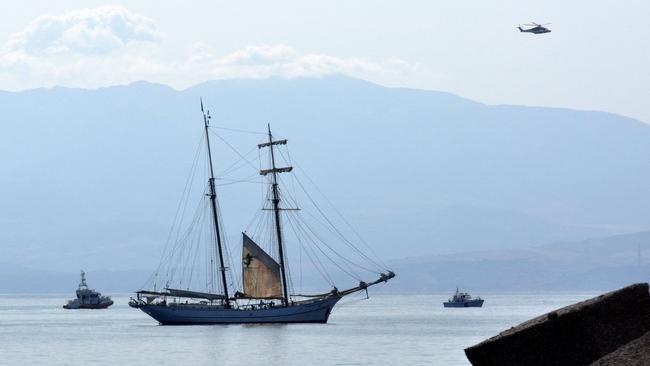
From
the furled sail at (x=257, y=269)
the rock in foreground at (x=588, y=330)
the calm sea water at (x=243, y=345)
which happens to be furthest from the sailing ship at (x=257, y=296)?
the rock in foreground at (x=588, y=330)

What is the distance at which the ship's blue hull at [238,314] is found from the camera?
134875 millimetres

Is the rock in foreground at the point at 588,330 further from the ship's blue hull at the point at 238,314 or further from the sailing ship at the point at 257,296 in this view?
the ship's blue hull at the point at 238,314

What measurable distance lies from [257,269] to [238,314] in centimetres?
774

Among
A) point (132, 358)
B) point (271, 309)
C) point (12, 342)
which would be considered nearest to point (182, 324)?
point (271, 309)

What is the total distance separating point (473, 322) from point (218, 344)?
216 ft

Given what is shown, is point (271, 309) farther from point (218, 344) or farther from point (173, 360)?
point (173, 360)

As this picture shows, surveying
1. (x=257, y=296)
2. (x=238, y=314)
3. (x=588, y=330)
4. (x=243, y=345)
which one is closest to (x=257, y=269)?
(x=257, y=296)

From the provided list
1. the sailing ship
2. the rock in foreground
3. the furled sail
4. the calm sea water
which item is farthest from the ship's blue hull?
the rock in foreground

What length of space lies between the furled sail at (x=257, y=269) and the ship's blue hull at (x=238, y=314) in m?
4.39

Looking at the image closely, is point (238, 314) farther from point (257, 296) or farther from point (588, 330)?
point (588, 330)

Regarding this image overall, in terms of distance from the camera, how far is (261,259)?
423ft

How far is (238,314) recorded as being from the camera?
135 m

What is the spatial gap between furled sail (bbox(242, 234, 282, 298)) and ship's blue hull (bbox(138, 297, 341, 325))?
4.39m

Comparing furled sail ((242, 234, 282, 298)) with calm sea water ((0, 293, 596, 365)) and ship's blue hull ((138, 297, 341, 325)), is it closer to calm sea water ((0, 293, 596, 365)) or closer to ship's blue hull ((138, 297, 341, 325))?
calm sea water ((0, 293, 596, 365))
